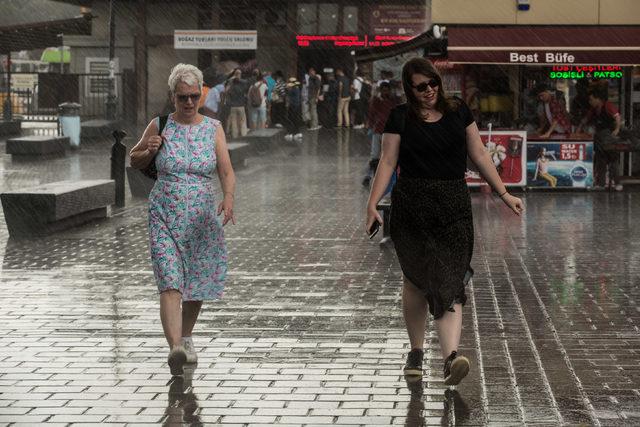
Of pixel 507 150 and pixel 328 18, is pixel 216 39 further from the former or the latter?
pixel 507 150

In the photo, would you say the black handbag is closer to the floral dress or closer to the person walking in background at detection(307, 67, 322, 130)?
the floral dress

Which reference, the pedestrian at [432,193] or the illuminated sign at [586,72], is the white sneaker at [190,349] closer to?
the pedestrian at [432,193]

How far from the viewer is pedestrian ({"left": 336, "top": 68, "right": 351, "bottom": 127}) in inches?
1583

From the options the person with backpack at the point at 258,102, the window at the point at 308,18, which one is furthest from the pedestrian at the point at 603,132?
the window at the point at 308,18

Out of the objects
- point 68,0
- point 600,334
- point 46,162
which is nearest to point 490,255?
point 600,334

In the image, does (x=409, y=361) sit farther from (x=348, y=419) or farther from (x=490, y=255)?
(x=490, y=255)

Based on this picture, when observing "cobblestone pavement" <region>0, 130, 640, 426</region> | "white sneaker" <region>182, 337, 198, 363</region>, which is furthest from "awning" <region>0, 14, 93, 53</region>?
"white sneaker" <region>182, 337, 198, 363</region>

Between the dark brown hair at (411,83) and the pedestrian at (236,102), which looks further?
the pedestrian at (236,102)

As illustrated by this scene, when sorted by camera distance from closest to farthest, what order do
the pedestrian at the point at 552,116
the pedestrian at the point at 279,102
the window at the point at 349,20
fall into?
the pedestrian at the point at 552,116, the pedestrian at the point at 279,102, the window at the point at 349,20

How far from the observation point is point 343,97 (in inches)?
1602

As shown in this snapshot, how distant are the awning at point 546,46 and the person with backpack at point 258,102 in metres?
16.2

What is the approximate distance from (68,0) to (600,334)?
34.4 meters

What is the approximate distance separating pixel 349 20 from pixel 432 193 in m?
36.5

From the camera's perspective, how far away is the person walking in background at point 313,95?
40.0m
